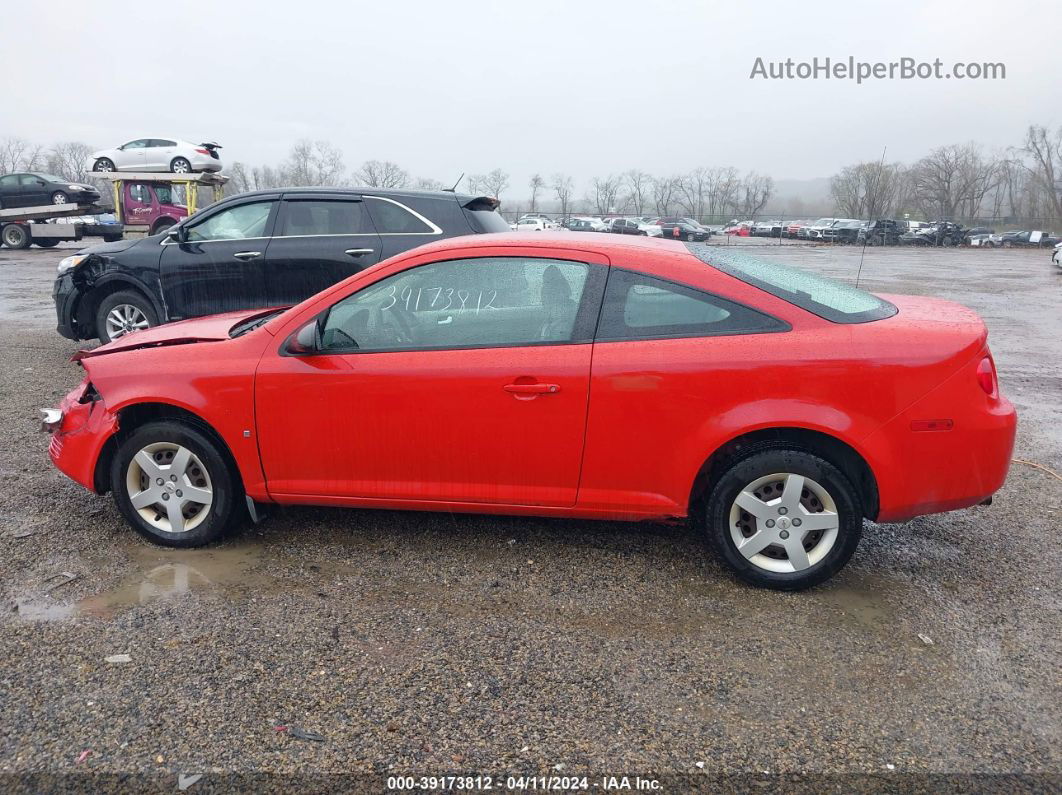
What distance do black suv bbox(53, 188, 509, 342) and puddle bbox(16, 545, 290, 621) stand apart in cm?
392

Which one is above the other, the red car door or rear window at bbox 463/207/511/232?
rear window at bbox 463/207/511/232

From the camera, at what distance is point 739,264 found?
3.87 metres

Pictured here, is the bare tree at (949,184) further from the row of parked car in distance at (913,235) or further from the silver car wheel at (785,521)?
the silver car wheel at (785,521)

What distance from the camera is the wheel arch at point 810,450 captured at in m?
3.44

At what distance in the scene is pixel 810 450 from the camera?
11.3 feet

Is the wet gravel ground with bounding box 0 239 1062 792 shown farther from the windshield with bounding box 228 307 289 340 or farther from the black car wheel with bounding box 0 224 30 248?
the black car wheel with bounding box 0 224 30 248

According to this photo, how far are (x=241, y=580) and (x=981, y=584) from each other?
11.3 feet

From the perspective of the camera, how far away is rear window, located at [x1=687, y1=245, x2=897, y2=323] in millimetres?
3547

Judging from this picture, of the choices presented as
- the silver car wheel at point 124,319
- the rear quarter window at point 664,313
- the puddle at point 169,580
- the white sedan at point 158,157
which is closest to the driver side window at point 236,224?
the silver car wheel at point 124,319

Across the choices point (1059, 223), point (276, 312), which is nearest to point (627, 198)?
point (1059, 223)

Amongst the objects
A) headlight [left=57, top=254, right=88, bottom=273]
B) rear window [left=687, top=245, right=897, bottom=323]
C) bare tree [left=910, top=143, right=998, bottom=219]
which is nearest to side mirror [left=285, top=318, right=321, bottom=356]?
rear window [left=687, top=245, right=897, bottom=323]

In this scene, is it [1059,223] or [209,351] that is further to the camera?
[1059,223]

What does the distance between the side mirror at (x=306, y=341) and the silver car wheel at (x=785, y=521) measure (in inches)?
81.4

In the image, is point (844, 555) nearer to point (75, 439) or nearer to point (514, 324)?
point (514, 324)
